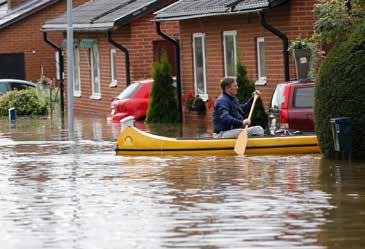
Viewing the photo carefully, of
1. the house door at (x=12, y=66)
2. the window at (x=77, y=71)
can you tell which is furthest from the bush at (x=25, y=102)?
the house door at (x=12, y=66)

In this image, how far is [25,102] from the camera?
48438 mm

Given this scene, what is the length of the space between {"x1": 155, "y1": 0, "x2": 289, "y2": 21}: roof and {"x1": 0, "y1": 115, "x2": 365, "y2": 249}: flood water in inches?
276

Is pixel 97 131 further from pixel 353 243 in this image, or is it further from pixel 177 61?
pixel 353 243

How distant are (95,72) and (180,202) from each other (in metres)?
31.5

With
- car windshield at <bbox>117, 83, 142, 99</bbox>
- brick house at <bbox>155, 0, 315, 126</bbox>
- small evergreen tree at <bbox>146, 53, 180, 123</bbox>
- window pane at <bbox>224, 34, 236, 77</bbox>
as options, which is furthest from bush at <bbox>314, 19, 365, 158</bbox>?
car windshield at <bbox>117, 83, 142, 99</bbox>

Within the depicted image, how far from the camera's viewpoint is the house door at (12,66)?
188 feet

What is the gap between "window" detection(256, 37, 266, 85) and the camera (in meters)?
32.5

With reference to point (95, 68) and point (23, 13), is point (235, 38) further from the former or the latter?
point (23, 13)

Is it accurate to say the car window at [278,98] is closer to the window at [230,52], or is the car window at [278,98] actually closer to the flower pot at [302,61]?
the flower pot at [302,61]

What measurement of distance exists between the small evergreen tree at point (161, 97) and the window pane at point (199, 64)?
75cm

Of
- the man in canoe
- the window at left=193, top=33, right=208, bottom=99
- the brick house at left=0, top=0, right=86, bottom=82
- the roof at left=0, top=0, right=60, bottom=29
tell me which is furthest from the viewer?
the brick house at left=0, top=0, right=86, bottom=82

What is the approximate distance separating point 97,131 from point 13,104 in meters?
14.6

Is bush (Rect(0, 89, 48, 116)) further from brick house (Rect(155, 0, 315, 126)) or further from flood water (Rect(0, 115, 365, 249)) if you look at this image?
flood water (Rect(0, 115, 365, 249))

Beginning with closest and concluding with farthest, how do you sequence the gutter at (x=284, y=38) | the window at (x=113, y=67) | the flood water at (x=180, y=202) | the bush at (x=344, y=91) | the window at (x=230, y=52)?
the flood water at (x=180, y=202)
the bush at (x=344, y=91)
the gutter at (x=284, y=38)
the window at (x=230, y=52)
the window at (x=113, y=67)
